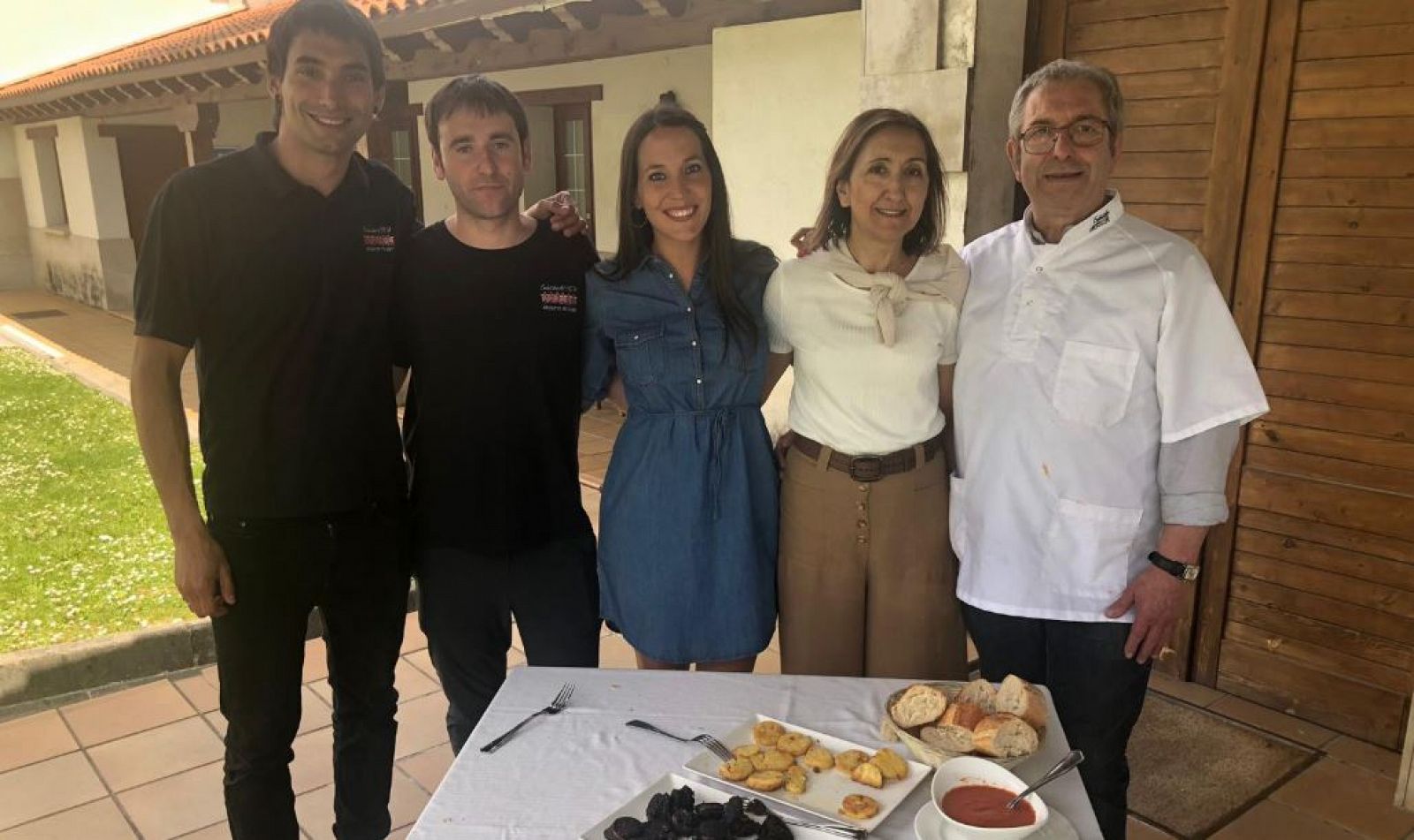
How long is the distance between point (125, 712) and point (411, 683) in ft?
3.16

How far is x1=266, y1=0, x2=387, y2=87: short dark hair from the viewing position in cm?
208

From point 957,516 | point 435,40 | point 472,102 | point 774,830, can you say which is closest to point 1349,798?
point 957,516

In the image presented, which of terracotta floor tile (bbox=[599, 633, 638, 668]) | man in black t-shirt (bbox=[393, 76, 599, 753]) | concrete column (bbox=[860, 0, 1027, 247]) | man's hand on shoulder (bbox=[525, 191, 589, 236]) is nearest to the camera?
man in black t-shirt (bbox=[393, 76, 599, 753])

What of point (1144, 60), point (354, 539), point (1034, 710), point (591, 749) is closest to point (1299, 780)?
point (1034, 710)

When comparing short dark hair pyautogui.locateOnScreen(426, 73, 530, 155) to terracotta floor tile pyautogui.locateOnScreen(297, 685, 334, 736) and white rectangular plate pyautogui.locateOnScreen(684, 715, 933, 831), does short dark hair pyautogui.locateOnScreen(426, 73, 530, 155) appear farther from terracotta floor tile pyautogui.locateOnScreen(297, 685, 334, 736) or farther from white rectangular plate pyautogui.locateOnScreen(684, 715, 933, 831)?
terracotta floor tile pyautogui.locateOnScreen(297, 685, 334, 736)

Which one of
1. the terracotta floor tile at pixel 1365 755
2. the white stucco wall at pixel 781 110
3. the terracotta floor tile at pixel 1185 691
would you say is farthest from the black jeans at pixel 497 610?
the white stucco wall at pixel 781 110

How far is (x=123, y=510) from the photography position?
5.72 m

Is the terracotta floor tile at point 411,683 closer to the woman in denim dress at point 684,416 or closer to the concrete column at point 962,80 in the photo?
the woman in denim dress at point 684,416

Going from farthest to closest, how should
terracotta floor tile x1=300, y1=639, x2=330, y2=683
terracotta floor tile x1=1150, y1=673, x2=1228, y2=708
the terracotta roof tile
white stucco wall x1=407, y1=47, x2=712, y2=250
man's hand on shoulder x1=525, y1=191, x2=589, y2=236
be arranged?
1. white stucco wall x1=407, y1=47, x2=712, y2=250
2. the terracotta roof tile
3. terracotta floor tile x1=300, y1=639, x2=330, y2=683
4. terracotta floor tile x1=1150, y1=673, x2=1228, y2=708
5. man's hand on shoulder x1=525, y1=191, x2=589, y2=236

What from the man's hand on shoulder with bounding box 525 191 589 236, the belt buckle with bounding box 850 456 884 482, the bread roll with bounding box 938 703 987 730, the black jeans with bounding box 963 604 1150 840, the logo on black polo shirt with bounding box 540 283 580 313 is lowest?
the black jeans with bounding box 963 604 1150 840

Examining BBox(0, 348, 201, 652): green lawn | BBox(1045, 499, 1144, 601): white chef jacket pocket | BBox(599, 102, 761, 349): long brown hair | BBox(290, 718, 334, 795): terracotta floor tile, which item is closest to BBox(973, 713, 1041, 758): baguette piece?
BBox(1045, 499, 1144, 601): white chef jacket pocket

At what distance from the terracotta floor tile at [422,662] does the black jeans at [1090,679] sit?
2.36 meters

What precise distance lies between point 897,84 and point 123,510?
4.97m

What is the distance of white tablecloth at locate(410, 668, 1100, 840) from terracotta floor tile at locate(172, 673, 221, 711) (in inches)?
87.4
